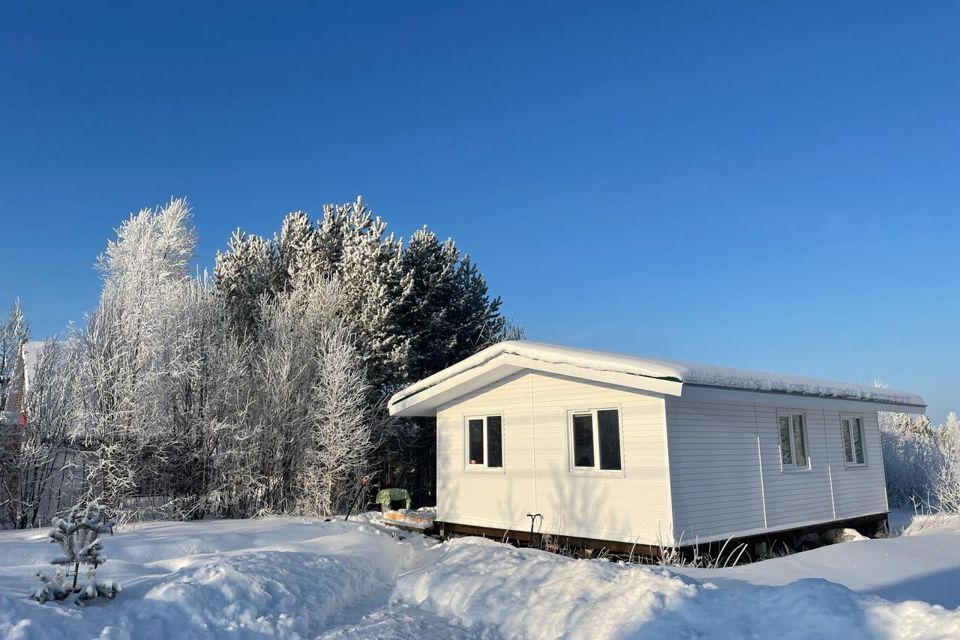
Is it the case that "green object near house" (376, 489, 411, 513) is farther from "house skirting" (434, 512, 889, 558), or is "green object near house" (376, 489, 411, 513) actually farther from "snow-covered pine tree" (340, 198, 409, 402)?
"snow-covered pine tree" (340, 198, 409, 402)

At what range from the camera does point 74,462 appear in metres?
13.7

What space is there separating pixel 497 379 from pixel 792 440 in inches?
235

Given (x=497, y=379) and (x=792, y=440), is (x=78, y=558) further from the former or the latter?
(x=792, y=440)

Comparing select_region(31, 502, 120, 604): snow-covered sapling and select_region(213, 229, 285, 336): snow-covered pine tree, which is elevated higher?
select_region(213, 229, 285, 336): snow-covered pine tree

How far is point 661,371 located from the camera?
9.16 m

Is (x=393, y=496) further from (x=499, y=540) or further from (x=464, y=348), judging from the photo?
(x=464, y=348)

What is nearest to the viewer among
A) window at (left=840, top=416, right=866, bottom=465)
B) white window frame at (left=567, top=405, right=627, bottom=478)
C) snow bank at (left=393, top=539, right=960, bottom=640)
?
snow bank at (left=393, top=539, right=960, bottom=640)

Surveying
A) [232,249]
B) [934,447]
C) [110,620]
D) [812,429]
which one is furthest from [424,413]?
[934,447]

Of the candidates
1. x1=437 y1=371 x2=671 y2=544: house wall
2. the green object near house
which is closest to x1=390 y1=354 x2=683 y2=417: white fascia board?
x1=437 y1=371 x2=671 y2=544: house wall

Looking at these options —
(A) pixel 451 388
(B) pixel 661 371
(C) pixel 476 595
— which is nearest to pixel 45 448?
(A) pixel 451 388

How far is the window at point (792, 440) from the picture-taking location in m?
12.1

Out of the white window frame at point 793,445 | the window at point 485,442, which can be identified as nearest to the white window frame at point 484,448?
the window at point 485,442

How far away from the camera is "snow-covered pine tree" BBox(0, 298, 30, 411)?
43.9 ft

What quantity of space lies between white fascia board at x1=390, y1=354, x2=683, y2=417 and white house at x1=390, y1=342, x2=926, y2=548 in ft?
0.09
